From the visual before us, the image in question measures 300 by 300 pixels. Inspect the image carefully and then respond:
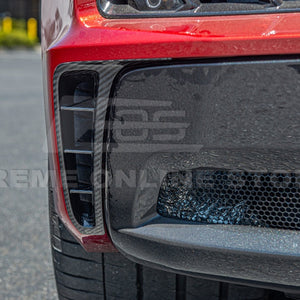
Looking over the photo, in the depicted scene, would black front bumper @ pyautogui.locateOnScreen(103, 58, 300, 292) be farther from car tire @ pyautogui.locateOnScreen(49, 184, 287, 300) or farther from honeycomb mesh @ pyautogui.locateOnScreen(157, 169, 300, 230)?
car tire @ pyautogui.locateOnScreen(49, 184, 287, 300)

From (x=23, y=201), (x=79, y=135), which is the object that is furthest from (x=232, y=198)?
(x=23, y=201)

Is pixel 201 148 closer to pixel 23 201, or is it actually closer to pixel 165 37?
pixel 165 37

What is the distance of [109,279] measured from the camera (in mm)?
1487

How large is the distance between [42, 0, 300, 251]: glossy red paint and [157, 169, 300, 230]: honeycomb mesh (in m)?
0.30

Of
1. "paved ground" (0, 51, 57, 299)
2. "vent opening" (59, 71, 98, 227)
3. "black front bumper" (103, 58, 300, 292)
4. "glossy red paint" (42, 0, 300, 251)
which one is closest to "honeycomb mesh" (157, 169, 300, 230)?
"black front bumper" (103, 58, 300, 292)

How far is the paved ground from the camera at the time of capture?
6.41 feet

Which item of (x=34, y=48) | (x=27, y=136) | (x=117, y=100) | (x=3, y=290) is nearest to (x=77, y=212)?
(x=117, y=100)

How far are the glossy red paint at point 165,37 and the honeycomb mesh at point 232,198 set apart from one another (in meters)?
0.30

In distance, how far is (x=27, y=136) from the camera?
4.57 m

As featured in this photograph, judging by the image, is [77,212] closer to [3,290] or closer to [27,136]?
[3,290]

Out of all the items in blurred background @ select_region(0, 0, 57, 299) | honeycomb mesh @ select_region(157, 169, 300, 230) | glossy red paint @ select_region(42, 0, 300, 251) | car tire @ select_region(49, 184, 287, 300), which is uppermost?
glossy red paint @ select_region(42, 0, 300, 251)

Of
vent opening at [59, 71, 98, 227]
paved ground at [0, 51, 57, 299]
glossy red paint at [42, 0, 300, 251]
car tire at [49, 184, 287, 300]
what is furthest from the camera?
paved ground at [0, 51, 57, 299]

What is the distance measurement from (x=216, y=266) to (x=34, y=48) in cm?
1856

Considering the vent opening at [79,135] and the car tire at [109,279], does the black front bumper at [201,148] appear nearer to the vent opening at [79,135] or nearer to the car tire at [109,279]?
the vent opening at [79,135]
